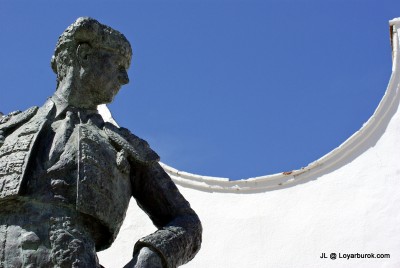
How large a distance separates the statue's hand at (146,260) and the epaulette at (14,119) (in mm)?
869

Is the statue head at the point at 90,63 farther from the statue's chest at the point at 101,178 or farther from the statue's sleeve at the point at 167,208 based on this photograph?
the statue's sleeve at the point at 167,208

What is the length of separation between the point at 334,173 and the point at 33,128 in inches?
258

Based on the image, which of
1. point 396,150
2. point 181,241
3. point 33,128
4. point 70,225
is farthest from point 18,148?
point 396,150

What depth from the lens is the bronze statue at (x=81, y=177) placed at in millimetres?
4684

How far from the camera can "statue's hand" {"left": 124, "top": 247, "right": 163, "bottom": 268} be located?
4738 millimetres

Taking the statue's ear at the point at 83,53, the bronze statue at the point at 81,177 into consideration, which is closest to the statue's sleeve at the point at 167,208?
the bronze statue at the point at 81,177

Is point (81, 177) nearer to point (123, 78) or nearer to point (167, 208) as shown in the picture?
point (167, 208)

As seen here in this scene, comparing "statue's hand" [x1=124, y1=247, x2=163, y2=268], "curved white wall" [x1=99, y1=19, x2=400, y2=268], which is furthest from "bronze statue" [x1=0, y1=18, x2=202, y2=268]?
"curved white wall" [x1=99, y1=19, x2=400, y2=268]

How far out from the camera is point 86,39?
521 centimetres

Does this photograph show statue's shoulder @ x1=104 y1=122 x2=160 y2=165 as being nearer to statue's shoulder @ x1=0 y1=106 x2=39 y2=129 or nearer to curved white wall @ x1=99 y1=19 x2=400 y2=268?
statue's shoulder @ x1=0 y1=106 x2=39 y2=129

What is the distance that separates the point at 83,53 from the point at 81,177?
698mm

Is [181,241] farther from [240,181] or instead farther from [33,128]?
[240,181]

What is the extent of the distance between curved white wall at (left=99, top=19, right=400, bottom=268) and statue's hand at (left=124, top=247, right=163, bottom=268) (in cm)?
598

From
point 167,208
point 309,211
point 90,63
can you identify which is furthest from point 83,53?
point 309,211
